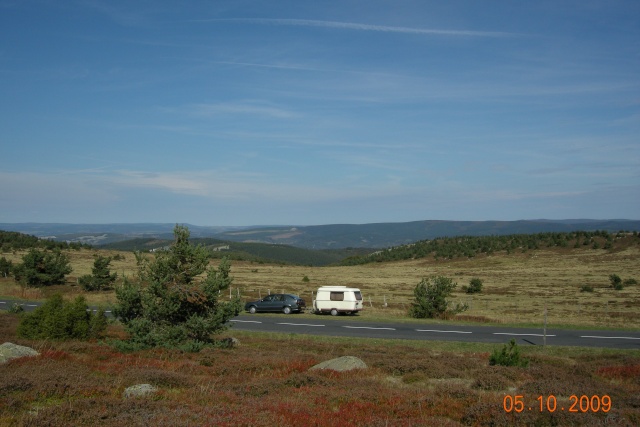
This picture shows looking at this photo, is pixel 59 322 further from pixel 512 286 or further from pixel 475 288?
pixel 512 286

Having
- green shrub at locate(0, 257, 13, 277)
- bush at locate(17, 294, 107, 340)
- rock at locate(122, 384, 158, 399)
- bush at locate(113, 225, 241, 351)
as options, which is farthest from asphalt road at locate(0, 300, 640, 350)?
green shrub at locate(0, 257, 13, 277)

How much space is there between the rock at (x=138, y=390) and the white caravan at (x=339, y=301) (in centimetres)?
2674

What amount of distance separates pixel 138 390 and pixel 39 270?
44.5 meters

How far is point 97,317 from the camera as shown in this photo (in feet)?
68.1

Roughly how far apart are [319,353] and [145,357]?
6.19 metres

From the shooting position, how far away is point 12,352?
559 inches

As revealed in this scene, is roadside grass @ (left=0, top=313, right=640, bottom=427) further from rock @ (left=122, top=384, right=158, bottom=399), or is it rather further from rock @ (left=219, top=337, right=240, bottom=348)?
rock @ (left=219, top=337, right=240, bottom=348)

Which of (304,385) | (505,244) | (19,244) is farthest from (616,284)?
(19,244)

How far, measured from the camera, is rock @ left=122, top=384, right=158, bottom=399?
1055 cm

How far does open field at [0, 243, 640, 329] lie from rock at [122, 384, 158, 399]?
1025cm

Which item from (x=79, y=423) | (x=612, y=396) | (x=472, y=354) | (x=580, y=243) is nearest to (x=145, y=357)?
(x=79, y=423)

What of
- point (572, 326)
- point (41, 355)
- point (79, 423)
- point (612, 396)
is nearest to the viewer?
point (79, 423)

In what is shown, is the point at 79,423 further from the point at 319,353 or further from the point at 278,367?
the point at 319,353

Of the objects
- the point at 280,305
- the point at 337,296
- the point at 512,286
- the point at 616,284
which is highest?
the point at 337,296
